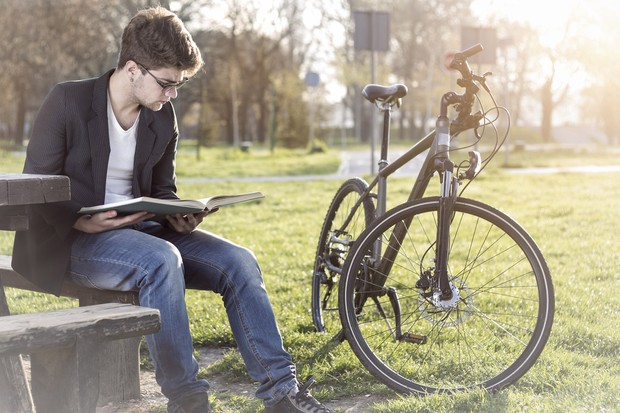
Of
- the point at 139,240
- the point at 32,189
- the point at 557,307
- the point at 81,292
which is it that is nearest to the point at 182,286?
the point at 139,240

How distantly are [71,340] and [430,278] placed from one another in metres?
1.64

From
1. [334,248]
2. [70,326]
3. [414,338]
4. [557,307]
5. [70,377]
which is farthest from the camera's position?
[557,307]

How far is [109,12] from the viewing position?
36938 millimetres

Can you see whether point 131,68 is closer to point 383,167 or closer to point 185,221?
point 185,221

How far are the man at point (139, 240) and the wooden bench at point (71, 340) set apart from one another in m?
0.31

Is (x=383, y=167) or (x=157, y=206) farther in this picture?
(x=383, y=167)

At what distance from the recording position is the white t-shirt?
377 cm

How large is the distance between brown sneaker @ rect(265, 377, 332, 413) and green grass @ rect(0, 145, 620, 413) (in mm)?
305

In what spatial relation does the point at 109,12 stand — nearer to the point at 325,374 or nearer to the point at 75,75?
the point at 75,75

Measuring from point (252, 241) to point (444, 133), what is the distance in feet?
16.6

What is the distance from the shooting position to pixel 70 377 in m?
2.98

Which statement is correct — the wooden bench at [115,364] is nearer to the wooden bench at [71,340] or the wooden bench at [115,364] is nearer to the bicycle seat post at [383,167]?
the wooden bench at [71,340]

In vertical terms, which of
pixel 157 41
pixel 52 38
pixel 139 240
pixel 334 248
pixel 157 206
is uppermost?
pixel 52 38

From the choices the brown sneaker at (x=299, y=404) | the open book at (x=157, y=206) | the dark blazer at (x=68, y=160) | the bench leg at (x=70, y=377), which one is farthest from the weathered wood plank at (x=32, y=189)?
the brown sneaker at (x=299, y=404)
